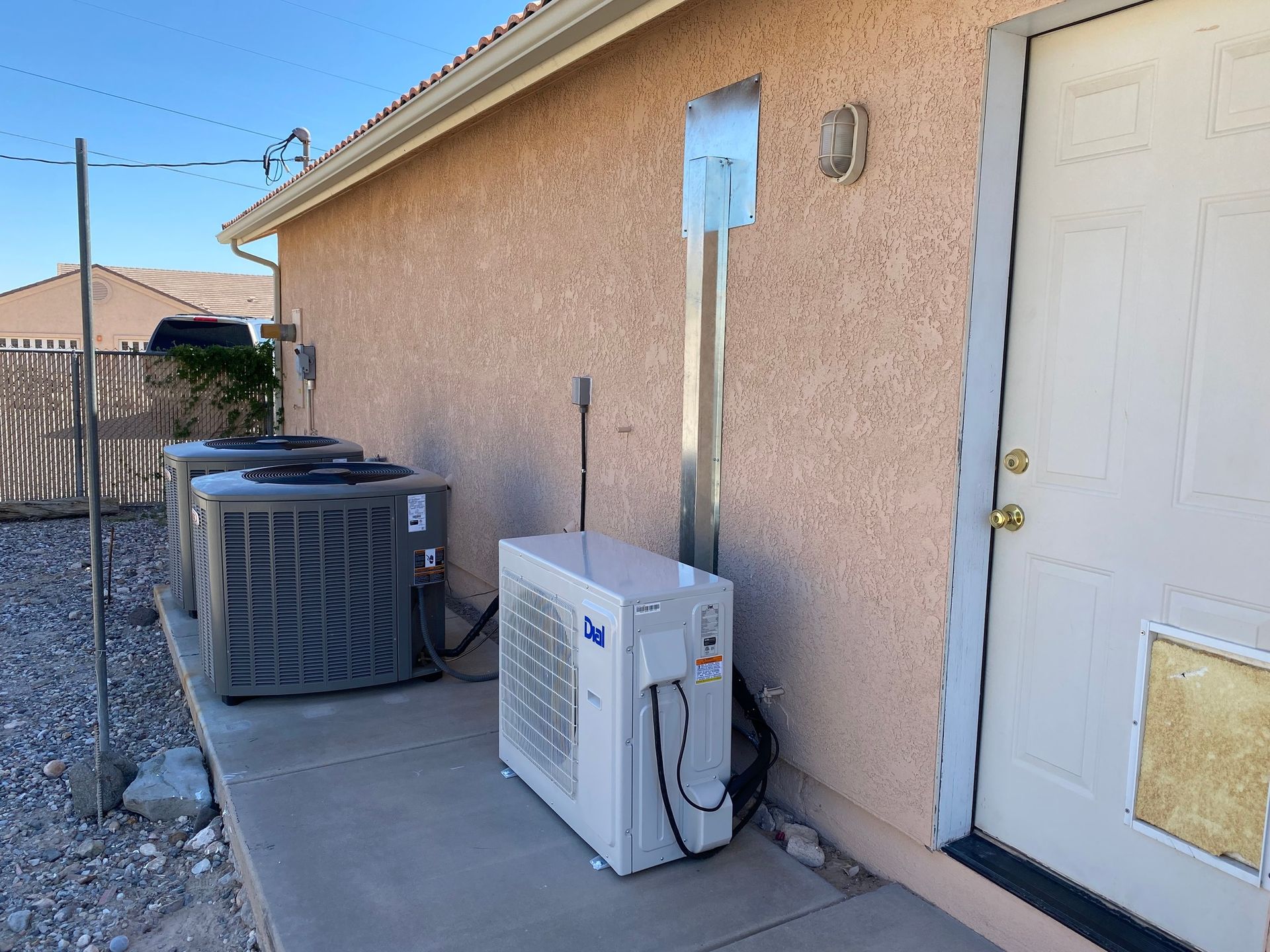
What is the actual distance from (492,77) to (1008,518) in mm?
3379

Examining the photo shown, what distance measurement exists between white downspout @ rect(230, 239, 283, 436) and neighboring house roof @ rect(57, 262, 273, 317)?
86.0 ft

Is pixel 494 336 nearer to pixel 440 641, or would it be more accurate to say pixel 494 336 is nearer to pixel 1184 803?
pixel 440 641

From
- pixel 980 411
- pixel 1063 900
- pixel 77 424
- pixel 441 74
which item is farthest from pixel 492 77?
pixel 77 424

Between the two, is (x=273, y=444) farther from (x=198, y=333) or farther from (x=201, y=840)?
(x=198, y=333)

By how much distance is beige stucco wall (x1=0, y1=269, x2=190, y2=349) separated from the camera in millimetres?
34344

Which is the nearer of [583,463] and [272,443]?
[583,463]

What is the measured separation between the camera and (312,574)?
14.1 ft

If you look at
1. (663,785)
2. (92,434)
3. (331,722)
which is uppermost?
(92,434)

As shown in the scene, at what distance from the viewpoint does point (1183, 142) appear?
7.36 ft

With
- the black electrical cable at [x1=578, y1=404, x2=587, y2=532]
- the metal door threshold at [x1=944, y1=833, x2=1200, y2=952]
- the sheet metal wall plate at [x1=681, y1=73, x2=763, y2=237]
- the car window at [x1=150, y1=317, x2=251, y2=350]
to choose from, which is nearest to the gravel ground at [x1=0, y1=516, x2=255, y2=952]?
the black electrical cable at [x1=578, y1=404, x2=587, y2=532]

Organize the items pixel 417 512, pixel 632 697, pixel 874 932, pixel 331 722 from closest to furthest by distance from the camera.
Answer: pixel 874 932
pixel 632 697
pixel 331 722
pixel 417 512

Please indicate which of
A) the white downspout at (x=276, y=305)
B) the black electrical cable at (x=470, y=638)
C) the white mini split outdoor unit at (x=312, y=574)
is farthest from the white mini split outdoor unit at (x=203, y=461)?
the white downspout at (x=276, y=305)

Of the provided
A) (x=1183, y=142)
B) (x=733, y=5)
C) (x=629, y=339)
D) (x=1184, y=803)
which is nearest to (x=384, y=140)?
(x=629, y=339)

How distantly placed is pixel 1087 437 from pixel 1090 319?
317 mm
